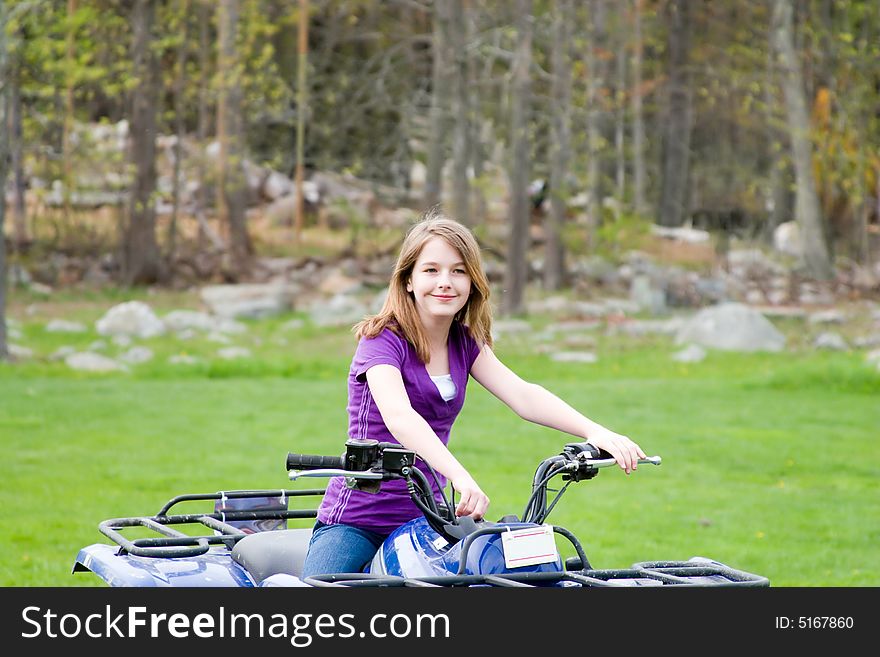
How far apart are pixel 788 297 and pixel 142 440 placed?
15450 millimetres

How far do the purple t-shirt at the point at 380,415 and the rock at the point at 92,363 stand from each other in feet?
42.4

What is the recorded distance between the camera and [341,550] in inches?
148

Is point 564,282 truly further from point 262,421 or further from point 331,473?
point 331,473

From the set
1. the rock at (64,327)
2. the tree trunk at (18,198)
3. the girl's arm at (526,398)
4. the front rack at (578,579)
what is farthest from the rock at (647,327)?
the front rack at (578,579)

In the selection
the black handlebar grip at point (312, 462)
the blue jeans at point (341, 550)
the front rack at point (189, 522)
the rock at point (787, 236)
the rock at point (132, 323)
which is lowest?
the rock at point (132, 323)

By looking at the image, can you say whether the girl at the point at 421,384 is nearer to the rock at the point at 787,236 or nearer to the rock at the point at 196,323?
the rock at the point at 196,323

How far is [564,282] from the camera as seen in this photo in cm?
2633

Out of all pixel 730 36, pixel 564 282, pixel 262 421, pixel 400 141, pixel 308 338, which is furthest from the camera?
pixel 730 36

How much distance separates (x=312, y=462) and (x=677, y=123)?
39297mm

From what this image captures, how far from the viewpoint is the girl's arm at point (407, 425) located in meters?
3.70

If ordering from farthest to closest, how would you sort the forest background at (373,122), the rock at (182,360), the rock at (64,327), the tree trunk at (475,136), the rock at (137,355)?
the tree trunk at (475,136) → the forest background at (373,122) → the rock at (64,327) → the rock at (137,355) → the rock at (182,360)

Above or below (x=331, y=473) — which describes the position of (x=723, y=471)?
below

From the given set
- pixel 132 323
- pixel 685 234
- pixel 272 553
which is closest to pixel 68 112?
pixel 132 323

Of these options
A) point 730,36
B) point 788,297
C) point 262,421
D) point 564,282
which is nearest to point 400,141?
point 564,282
